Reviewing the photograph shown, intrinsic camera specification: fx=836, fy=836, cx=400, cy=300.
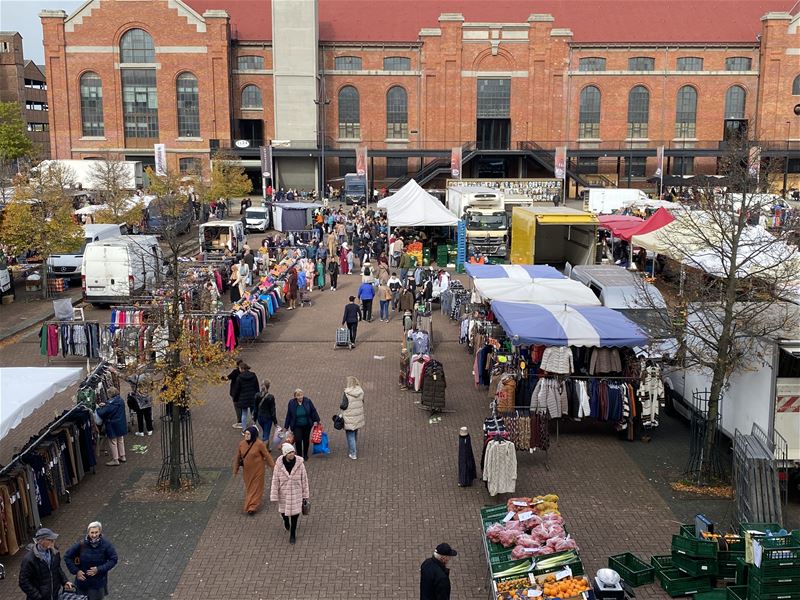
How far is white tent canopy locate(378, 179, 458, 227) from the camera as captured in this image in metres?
32.4

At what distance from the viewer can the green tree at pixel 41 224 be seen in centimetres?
2644

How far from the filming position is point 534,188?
43.3 meters

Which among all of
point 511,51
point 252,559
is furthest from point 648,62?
point 252,559

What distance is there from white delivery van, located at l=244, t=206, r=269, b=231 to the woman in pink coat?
33372 millimetres

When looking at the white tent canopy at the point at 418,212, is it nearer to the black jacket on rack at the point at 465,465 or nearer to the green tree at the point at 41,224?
the green tree at the point at 41,224

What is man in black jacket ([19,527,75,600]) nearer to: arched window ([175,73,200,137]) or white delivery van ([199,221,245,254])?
white delivery van ([199,221,245,254])

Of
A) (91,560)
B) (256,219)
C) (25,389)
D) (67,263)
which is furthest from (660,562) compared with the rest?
(256,219)

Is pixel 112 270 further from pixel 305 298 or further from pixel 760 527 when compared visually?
pixel 760 527

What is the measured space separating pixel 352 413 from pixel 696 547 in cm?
573

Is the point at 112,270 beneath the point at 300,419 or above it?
above

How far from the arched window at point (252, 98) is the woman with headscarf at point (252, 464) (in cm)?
5380

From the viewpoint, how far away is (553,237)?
30422mm

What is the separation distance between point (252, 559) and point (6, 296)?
784 inches

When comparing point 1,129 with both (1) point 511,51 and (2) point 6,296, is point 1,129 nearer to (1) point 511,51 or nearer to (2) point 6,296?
(1) point 511,51
